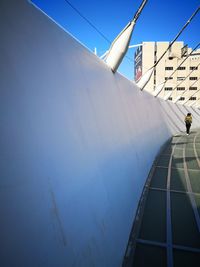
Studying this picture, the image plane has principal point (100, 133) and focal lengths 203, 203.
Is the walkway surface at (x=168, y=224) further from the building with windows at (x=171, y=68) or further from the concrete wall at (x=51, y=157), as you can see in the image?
the building with windows at (x=171, y=68)

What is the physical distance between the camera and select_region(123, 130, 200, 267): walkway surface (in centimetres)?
288

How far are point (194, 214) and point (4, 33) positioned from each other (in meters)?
4.22

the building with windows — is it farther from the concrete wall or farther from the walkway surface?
the concrete wall

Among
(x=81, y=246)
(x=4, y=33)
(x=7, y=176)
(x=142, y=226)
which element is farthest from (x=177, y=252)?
(x=4, y=33)

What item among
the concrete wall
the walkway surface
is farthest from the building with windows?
the concrete wall

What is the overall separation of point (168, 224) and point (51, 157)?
9.63ft

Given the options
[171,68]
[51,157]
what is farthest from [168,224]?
[171,68]

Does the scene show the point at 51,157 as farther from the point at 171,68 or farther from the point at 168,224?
the point at 171,68

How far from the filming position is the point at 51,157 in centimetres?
174

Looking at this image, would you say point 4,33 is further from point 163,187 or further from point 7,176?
point 163,187

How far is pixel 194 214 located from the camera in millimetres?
3951

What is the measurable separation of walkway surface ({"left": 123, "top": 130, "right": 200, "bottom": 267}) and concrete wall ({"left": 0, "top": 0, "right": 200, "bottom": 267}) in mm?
311

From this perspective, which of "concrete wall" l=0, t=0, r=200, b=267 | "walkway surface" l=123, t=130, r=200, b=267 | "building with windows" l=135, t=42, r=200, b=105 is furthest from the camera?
"building with windows" l=135, t=42, r=200, b=105

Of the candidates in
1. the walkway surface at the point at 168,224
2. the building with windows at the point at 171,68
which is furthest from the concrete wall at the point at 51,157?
the building with windows at the point at 171,68
